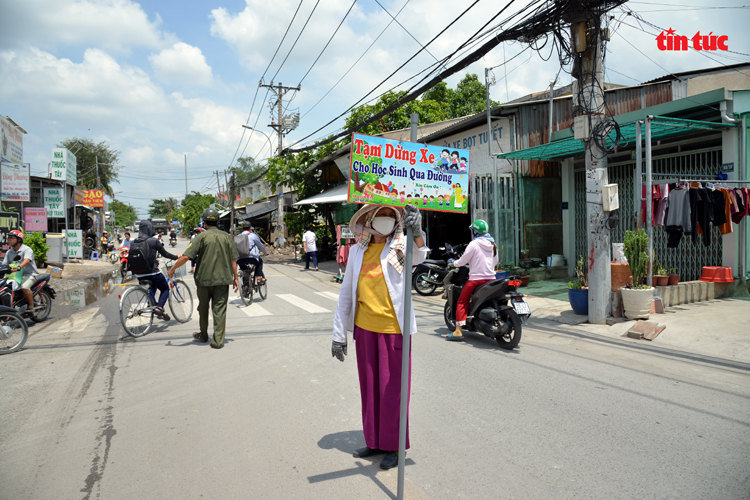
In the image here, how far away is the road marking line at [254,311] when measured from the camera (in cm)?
920

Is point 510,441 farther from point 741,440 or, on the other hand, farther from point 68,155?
point 68,155

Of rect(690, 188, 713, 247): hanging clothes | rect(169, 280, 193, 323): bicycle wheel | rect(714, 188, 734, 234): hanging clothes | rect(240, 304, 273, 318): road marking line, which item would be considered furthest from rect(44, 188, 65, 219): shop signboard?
rect(714, 188, 734, 234): hanging clothes

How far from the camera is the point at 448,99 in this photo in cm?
3167

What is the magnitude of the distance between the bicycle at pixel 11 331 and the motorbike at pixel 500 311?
635 cm

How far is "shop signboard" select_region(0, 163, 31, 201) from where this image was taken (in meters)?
18.2

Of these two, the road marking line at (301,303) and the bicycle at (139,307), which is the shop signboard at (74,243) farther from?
the bicycle at (139,307)

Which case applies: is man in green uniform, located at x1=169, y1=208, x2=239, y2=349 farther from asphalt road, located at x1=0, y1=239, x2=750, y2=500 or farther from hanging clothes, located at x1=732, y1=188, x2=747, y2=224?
hanging clothes, located at x1=732, y1=188, x2=747, y2=224

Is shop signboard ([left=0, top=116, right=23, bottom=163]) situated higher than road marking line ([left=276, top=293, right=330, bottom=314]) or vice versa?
shop signboard ([left=0, top=116, right=23, bottom=163])

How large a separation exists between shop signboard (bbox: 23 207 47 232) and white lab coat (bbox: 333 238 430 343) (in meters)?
20.7

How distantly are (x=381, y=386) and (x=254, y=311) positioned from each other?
22.3 ft

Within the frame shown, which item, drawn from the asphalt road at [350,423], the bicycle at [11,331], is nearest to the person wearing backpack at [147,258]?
the asphalt road at [350,423]

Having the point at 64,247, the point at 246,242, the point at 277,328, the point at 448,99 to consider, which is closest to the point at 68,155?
the point at 64,247

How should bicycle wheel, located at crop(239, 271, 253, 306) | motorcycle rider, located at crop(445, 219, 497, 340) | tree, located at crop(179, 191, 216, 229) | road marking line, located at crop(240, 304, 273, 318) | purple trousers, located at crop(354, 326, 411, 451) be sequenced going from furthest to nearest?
tree, located at crop(179, 191, 216, 229) < bicycle wheel, located at crop(239, 271, 253, 306) < road marking line, located at crop(240, 304, 273, 318) < motorcycle rider, located at crop(445, 219, 497, 340) < purple trousers, located at crop(354, 326, 411, 451)

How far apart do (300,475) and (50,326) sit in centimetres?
749
